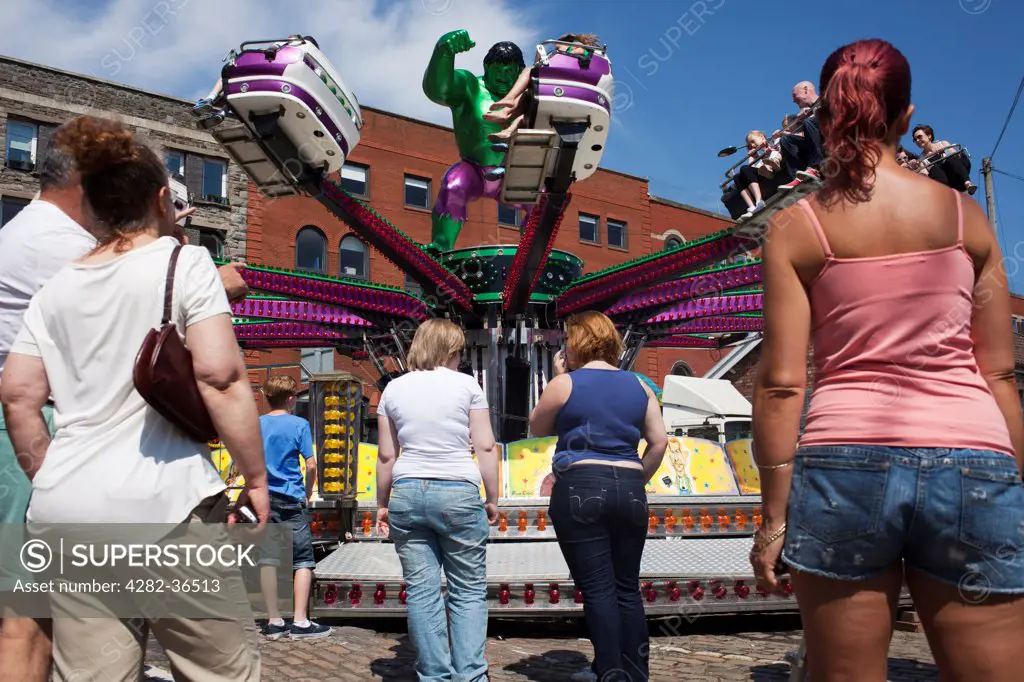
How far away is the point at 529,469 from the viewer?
7.99 meters

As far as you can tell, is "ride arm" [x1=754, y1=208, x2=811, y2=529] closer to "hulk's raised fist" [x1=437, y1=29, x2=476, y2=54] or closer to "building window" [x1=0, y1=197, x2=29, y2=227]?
"hulk's raised fist" [x1=437, y1=29, x2=476, y2=54]

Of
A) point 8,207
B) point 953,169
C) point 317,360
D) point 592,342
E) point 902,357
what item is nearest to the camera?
point 902,357

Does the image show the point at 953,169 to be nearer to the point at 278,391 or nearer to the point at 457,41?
the point at 457,41

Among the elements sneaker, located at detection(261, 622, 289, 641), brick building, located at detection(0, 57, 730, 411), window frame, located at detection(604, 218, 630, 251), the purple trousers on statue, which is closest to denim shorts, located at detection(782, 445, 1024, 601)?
sneaker, located at detection(261, 622, 289, 641)

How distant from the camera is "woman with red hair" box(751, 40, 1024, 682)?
1684 mm

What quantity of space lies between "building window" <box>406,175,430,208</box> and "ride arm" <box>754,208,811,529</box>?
28304mm

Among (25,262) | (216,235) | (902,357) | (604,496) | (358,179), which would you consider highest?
(358,179)

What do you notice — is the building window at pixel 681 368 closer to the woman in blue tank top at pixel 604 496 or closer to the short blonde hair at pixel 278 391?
the short blonde hair at pixel 278 391

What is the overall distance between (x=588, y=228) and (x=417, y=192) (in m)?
7.66

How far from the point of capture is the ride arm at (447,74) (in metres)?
8.83

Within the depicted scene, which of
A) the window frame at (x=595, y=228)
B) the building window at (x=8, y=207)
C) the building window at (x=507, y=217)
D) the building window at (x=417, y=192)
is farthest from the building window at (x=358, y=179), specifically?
the building window at (x=8, y=207)

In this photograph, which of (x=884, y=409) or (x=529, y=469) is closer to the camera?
(x=884, y=409)

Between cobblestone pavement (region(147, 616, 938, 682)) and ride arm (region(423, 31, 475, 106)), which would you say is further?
ride arm (region(423, 31, 475, 106))

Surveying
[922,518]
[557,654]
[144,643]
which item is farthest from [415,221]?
[922,518]
